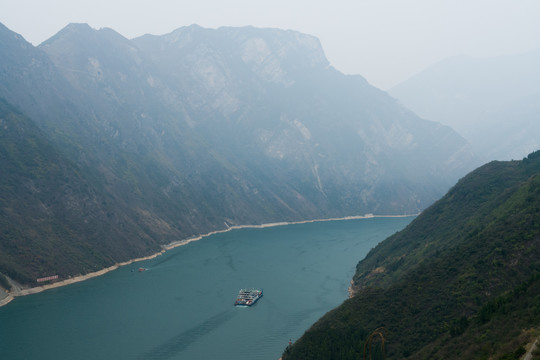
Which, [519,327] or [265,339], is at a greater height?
[519,327]

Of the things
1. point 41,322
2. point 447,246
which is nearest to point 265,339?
point 447,246

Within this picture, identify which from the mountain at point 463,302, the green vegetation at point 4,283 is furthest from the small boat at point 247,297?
the green vegetation at point 4,283

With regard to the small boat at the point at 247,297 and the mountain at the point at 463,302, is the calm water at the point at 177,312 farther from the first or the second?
the mountain at the point at 463,302

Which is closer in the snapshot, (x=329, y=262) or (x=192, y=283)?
(x=192, y=283)

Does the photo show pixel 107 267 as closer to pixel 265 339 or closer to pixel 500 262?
pixel 265 339

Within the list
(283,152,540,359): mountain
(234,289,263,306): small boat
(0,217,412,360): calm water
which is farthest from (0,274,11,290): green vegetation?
(283,152,540,359): mountain

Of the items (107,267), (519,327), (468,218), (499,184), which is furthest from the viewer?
(107,267)

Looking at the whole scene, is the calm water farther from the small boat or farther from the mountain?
the mountain

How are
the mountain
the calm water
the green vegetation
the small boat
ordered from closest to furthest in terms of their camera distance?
1. the mountain
2. the calm water
3. the green vegetation
4. the small boat
